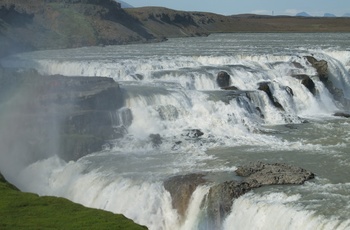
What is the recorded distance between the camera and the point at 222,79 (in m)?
40.8

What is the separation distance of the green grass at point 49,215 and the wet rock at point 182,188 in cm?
594

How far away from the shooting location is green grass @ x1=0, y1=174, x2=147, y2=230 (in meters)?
14.3

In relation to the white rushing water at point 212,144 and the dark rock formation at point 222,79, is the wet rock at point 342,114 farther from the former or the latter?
the dark rock formation at point 222,79

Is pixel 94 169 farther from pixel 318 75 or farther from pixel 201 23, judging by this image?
pixel 201 23

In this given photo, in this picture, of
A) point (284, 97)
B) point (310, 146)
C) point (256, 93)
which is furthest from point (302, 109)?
point (310, 146)

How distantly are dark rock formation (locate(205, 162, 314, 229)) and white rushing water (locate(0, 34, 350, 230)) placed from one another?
36 centimetres

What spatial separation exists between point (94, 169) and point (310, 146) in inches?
399

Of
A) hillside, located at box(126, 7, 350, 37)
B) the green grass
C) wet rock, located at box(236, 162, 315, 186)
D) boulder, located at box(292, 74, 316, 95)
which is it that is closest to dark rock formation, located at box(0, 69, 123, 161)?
wet rock, located at box(236, 162, 315, 186)

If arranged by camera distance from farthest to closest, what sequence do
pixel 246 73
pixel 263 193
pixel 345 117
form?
pixel 246 73
pixel 345 117
pixel 263 193

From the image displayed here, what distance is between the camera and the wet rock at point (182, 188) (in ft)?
71.1

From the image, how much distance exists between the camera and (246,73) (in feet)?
139

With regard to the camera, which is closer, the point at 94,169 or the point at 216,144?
the point at 94,169

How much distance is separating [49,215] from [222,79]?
26.8m

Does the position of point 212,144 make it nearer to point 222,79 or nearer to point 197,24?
point 222,79
